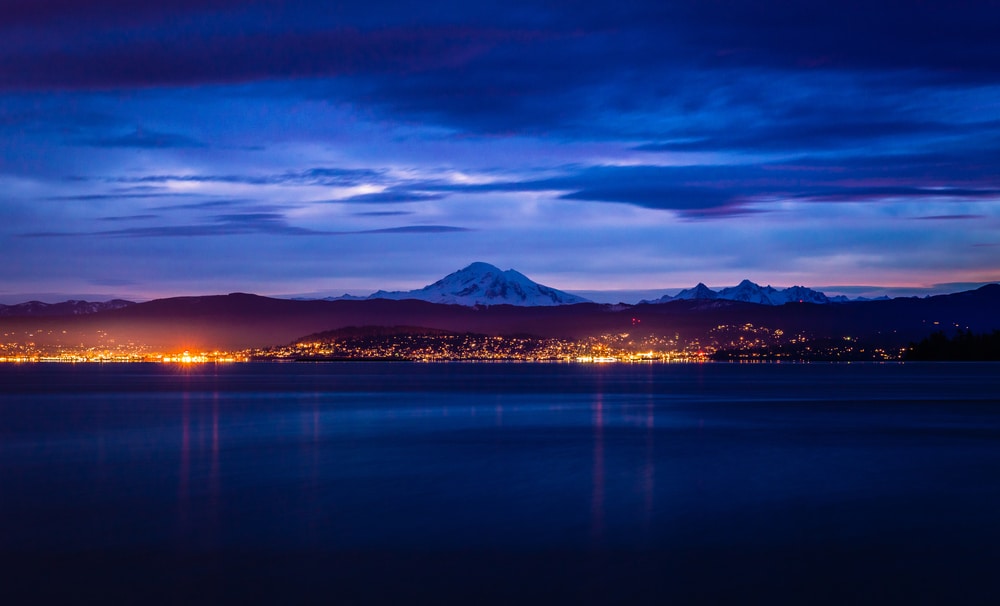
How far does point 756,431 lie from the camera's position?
4903cm

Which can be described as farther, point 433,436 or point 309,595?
point 433,436

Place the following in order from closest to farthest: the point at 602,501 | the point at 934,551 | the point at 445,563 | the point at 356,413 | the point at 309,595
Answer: the point at 309,595 → the point at 445,563 → the point at 934,551 → the point at 602,501 → the point at 356,413

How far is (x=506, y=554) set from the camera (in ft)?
61.0

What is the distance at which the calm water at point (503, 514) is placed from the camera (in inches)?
641

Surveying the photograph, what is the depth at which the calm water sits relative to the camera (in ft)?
53.4

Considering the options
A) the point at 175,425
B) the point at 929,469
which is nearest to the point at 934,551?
the point at 929,469

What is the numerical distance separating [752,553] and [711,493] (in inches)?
328

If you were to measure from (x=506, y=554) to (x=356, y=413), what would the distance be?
47.3 metres

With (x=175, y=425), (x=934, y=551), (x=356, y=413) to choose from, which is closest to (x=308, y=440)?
(x=175, y=425)

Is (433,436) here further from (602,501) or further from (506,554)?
(506,554)

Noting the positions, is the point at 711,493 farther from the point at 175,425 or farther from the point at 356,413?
the point at 356,413

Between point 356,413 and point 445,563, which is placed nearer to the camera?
point 445,563

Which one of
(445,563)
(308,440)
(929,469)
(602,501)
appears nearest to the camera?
(445,563)

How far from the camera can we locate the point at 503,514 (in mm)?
23469
